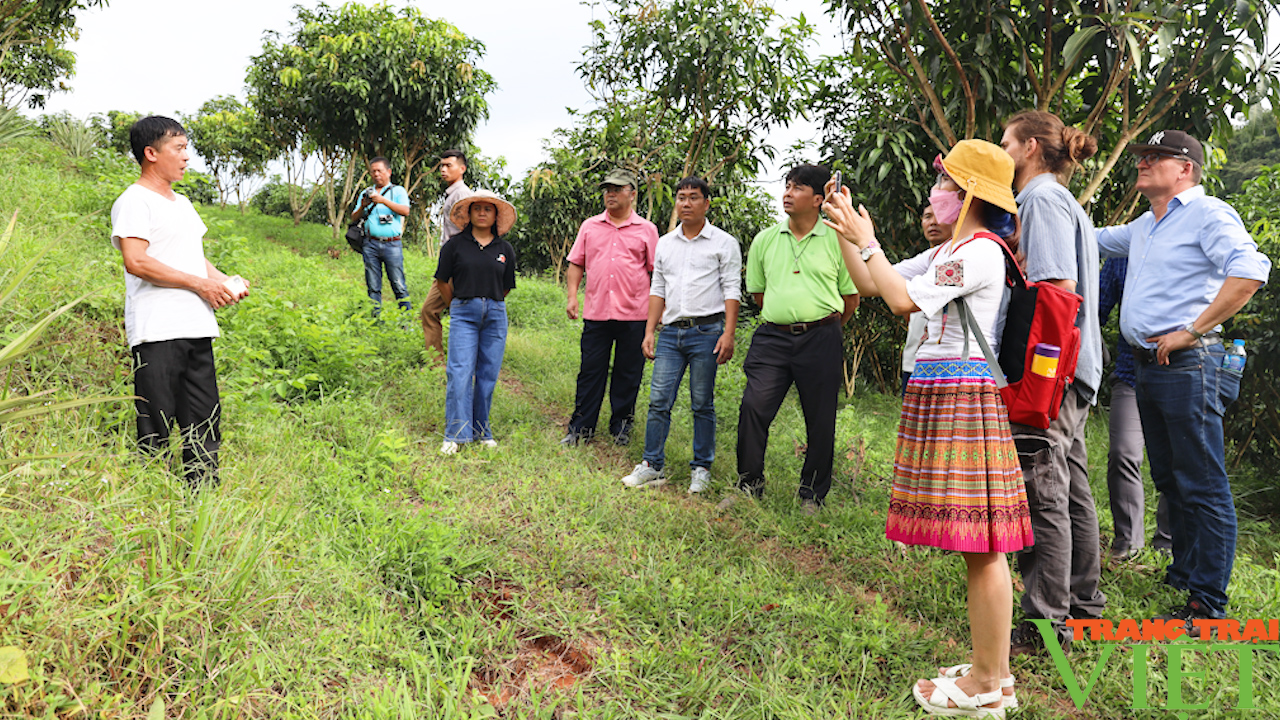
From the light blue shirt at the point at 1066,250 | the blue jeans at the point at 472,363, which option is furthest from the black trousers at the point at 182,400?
the light blue shirt at the point at 1066,250

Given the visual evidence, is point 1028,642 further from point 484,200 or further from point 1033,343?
point 484,200

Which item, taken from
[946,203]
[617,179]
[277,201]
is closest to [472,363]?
[617,179]

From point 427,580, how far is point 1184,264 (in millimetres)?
3252

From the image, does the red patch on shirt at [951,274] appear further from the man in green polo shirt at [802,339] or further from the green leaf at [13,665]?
the green leaf at [13,665]

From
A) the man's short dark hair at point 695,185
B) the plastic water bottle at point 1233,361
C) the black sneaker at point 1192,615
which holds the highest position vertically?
the man's short dark hair at point 695,185

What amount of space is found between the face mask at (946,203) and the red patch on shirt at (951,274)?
333mm

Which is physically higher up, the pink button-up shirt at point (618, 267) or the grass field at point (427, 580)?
the pink button-up shirt at point (618, 267)

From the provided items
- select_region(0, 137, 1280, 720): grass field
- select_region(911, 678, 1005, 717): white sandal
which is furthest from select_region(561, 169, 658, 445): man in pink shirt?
select_region(911, 678, 1005, 717): white sandal

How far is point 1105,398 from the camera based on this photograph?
24.0 ft

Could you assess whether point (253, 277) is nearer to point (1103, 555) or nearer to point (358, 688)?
point (358, 688)

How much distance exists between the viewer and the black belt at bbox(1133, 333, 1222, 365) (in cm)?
283

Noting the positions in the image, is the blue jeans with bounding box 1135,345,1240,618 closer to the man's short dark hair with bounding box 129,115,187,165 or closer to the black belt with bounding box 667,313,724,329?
the black belt with bounding box 667,313,724,329

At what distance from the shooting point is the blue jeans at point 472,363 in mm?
4434

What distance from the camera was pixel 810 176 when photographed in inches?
153
